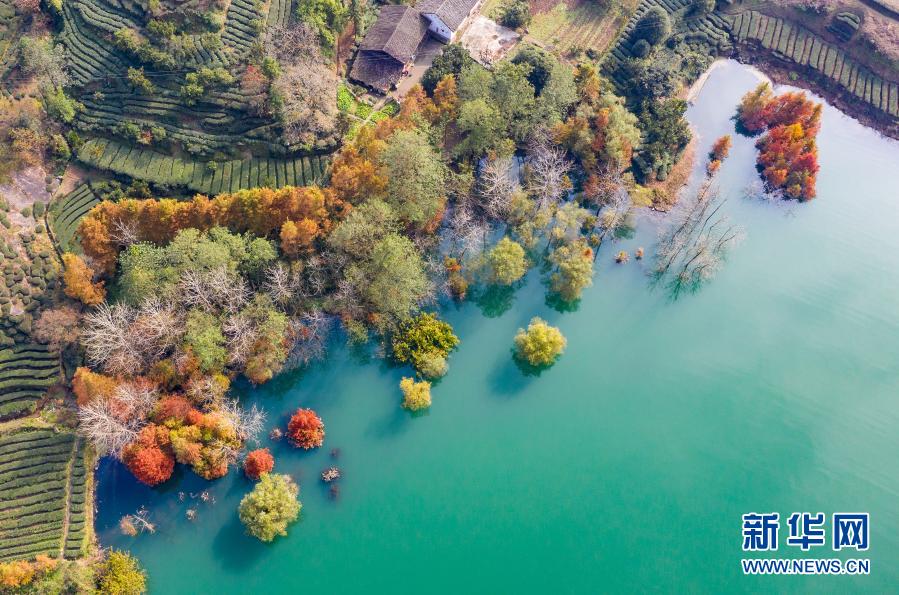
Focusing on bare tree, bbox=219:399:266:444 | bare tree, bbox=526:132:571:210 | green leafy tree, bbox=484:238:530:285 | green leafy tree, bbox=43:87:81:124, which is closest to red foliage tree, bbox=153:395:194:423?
bare tree, bbox=219:399:266:444

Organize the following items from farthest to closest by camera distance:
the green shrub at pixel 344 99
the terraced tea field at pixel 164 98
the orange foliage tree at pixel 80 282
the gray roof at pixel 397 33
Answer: the gray roof at pixel 397 33 → the green shrub at pixel 344 99 → the terraced tea field at pixel 164 98 → the orange foliage tree at pixel 80 282

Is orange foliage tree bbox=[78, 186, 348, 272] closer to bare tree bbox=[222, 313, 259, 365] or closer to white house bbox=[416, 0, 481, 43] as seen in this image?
bare tree bbox=[222, 313, 259, 365]

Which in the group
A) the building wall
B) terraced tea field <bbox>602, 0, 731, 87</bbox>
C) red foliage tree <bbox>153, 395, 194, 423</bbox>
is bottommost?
red foliage tree <bbox>153, 395, 194, 423</bbox>

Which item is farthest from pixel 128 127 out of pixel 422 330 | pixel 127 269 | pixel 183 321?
pixel 422 330

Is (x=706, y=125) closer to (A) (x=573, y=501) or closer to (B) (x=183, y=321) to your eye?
(A) (x=573, y=501)

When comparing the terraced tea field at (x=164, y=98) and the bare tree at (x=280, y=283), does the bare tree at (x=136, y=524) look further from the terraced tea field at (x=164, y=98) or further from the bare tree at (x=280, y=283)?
the terraced tea field at (x=164, y=98)

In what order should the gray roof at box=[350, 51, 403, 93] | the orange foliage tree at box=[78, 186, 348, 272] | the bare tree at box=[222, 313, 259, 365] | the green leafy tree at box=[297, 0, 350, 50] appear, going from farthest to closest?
the gray roof at box=[350, 51, 403, 93]
the green leafy tree at box=[297, 0, 350, 50]
the orange foliage tree at box=[78, 186, 348, 272]
the bare tree at box=[222, 313, 259, 365]

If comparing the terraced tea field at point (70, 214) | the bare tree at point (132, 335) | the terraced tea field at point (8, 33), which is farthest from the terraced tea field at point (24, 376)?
the terraced tea field at point (8, 33)
